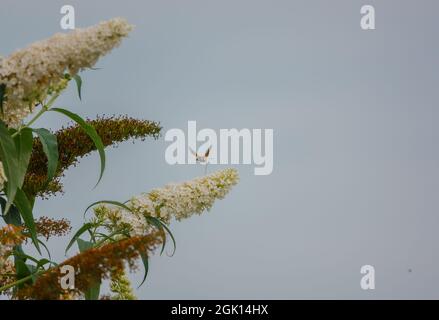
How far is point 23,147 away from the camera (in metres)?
3.28

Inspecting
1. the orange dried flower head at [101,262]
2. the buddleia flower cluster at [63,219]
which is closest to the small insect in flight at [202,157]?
the buddleia flower cluster at [63,219]

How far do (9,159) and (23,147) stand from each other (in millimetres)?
329

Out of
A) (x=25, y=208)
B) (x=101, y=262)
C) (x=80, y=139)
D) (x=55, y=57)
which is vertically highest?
(x=80, y=139)

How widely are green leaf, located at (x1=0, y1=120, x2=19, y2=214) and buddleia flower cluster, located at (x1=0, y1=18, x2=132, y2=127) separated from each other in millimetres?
229

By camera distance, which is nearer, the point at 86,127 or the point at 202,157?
the point at 86,127

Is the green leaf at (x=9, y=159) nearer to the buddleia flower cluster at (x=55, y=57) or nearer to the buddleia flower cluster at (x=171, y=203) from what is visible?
the buddleia flower cluster at (x=55, y=57)

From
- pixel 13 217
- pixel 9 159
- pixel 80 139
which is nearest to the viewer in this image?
pixel 9 159

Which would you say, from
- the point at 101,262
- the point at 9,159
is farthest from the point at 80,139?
the point at 101,262

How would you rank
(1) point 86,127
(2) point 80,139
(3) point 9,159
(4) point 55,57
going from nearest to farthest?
1. (4) point 55,57
2. (3) point 9,159
3. (1) point 86,127
4. (2) point 80,139

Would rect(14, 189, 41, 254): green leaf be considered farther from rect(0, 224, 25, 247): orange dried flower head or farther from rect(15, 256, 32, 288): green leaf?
rect(0, 224, 25, 247): orange dried flower head

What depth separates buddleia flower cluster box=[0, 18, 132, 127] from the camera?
2615 millimetres

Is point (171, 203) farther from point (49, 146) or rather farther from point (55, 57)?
point (55, 57)
